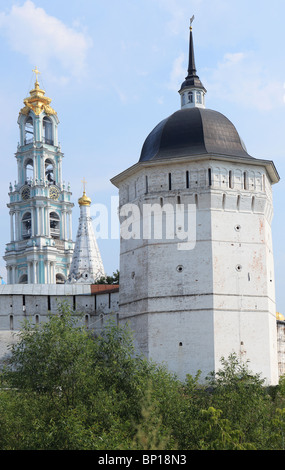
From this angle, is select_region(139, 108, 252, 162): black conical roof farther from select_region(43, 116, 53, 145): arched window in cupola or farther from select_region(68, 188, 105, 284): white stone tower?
select_region(43, 116, 53, 145): arched window in cupola

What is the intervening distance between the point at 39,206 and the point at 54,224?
289 cm

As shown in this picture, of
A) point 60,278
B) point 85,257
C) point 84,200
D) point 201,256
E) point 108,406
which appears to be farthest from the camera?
point 60,278

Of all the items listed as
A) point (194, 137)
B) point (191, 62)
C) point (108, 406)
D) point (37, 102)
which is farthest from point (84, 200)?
point (108, 406)

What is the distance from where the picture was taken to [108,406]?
14219 mm

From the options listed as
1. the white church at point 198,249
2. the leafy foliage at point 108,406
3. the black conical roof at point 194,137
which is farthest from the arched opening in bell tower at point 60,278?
the leafy foliage at point 108,406

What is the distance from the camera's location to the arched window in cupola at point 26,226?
57656 mm

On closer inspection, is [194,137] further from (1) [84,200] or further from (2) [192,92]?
(1) [84,200]

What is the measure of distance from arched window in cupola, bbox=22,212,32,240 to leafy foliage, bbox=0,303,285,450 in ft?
136

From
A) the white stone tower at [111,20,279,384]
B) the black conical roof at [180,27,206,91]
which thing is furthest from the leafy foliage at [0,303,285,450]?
the black conical roof at [180,27,206,91]

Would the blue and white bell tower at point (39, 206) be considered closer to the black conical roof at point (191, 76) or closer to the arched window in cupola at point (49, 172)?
the arched window in cupola at point (49, 172)

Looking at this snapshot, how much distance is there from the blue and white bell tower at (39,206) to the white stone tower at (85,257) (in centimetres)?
288

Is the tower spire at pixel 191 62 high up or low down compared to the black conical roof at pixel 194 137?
up
